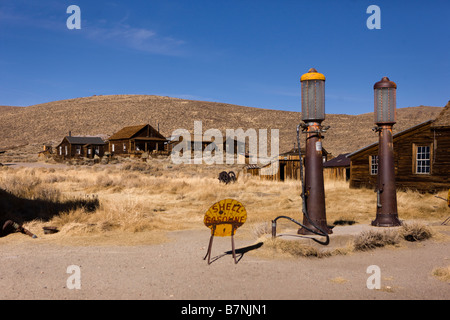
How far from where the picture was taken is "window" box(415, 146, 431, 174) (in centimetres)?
1808

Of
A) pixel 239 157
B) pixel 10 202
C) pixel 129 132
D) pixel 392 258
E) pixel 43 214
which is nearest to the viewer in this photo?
pixel 392 258

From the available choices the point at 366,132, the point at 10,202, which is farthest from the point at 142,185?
the point at 366,132

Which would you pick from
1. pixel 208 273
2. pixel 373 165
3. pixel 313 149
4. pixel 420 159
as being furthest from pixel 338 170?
pixel 208 273

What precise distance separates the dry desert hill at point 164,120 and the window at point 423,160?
4150 cm

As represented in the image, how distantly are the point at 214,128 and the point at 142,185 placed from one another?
5521 cm

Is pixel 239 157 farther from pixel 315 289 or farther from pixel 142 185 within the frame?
pixel 315 289

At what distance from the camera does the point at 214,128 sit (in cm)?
7525

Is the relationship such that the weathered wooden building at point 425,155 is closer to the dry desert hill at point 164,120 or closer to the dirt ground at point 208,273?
the dirt ground at point 208,273

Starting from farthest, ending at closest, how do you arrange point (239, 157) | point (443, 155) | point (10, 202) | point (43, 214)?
point (239, 157), point (443, 155), point (10, 202), point (43, 214)

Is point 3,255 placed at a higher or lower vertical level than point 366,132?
lower

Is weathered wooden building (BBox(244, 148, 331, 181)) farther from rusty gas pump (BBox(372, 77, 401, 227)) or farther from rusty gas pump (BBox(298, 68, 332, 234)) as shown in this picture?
rusty gas pump (BBox(298, 68, 332, 234))

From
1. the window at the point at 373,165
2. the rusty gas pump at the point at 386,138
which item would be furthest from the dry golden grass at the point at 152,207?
the rusty gas pump at the point at 386,138

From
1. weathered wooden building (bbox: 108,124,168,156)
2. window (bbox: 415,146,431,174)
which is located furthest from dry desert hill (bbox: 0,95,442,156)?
window (bbox: 415,146,431,174)

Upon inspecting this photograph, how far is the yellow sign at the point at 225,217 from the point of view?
6.51 m
